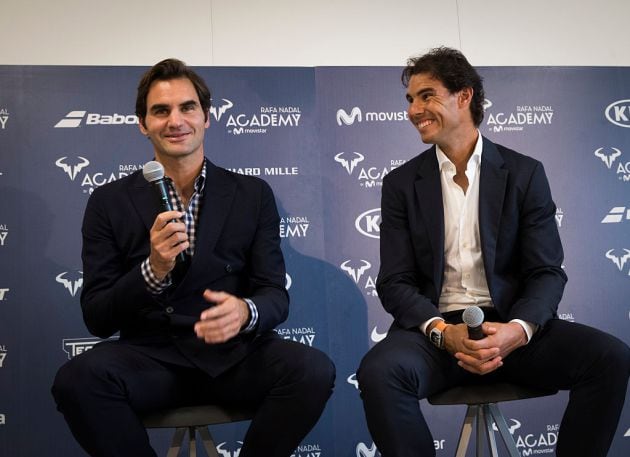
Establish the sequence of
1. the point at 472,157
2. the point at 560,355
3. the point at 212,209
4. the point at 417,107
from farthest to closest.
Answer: the point at 417,107
the point at 472,157
the point at 212,209
the point at 560,355

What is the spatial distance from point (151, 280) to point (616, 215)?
113 inches

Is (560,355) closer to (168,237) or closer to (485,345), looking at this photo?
(485,345)

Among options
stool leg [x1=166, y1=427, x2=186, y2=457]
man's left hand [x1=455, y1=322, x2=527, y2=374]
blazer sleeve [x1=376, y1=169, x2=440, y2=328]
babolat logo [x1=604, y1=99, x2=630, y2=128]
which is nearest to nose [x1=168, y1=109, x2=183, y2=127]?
blazer sleeve [x1=376, y1=169, x2=440, y2=328]

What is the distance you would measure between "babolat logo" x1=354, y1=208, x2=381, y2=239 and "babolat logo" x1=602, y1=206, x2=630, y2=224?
1.30 meters

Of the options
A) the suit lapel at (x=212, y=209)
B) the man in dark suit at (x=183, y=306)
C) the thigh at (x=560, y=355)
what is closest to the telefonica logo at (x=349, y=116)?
the man in dark suit at (x=183, y=306)

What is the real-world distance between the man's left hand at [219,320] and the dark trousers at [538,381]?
1.52 feet

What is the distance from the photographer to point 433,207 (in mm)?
2787

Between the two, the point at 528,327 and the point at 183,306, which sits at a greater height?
the point at 183,306

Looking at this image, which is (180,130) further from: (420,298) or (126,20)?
(126,20)

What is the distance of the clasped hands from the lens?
91.5 inches

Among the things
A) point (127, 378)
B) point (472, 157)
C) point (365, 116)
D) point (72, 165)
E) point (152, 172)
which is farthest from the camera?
point (365, 116)

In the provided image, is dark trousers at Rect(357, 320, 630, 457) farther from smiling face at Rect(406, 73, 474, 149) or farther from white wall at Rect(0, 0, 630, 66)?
white wall at Rect(0, 0, 630, 66)

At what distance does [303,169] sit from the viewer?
394cm

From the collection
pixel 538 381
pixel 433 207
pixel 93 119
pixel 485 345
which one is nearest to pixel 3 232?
pixel 93 119
